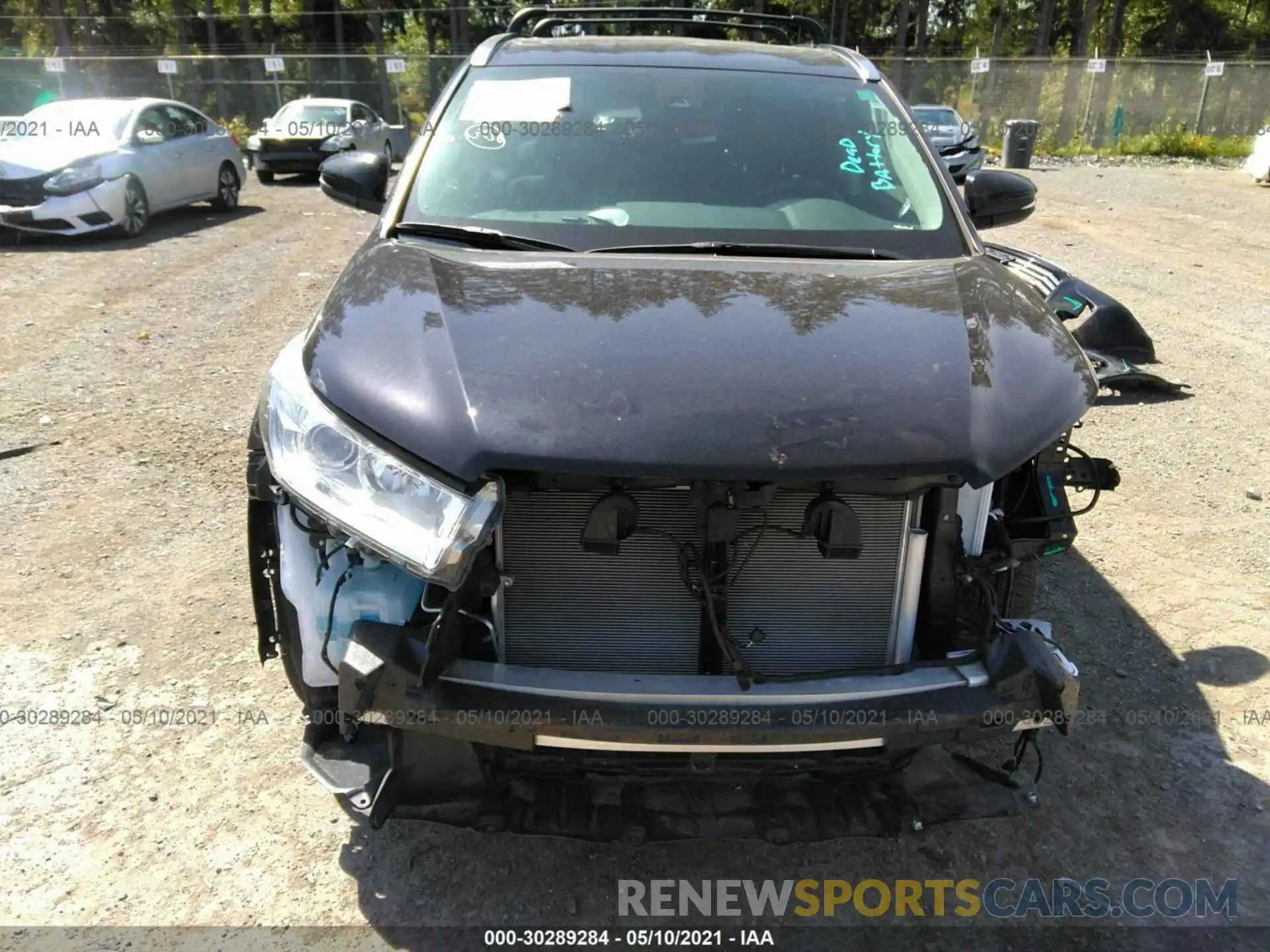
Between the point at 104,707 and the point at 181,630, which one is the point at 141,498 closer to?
the point at 181,630


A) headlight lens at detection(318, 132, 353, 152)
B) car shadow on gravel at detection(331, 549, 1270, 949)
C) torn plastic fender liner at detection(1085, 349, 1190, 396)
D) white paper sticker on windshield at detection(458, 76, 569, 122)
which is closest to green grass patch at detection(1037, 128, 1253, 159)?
headlight lens at detection(318, 132, 353, 152)

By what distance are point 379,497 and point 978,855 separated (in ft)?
6.02

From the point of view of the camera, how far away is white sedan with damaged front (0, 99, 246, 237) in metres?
9.88

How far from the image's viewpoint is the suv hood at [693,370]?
6.01 ft

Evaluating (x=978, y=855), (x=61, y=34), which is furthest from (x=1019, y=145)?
(x=61, y=34)

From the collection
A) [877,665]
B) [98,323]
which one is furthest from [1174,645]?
[98,323]

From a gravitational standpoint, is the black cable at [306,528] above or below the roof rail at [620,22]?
below

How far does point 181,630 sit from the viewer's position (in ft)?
11.0

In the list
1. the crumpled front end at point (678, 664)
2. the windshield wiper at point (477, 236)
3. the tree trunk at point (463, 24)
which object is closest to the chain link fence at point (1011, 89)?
the tree trunk at point (463, 24)

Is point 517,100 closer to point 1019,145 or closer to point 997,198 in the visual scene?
point 997,198

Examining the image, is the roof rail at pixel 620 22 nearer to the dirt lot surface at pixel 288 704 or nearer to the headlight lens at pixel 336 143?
the dirt lot surface at pixel 288 704

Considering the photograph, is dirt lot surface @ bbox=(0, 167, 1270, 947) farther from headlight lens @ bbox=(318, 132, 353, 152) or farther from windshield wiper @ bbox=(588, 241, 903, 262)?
headlight lens @ bbox=(318, 132, 353, 152)

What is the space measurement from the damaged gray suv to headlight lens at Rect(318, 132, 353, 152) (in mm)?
14926

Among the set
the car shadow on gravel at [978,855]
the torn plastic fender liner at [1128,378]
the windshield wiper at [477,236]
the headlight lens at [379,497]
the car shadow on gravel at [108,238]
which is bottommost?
the car shadow on gravel at [978,855]
